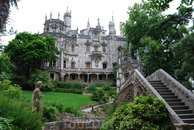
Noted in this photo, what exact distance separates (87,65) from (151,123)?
33.2 meters

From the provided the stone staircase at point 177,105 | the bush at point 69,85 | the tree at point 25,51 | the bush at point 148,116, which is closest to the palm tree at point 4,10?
the bush at point 148,116

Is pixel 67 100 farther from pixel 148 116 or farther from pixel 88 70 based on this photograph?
pixel 88 70

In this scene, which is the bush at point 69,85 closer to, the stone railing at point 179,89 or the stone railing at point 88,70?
the stone railing at point 88,70

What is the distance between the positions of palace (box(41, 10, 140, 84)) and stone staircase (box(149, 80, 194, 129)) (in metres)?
27.2

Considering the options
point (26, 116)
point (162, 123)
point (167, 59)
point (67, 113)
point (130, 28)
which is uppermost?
point (130, 28)

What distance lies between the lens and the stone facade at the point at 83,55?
118ft

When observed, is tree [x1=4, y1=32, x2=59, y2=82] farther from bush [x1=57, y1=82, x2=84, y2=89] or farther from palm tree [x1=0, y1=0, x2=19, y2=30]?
palm tree [x1=0, y1=0, x2=19, y2=30]

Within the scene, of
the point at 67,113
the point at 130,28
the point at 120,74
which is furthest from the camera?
the point at 130,28

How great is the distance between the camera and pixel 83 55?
3953cm

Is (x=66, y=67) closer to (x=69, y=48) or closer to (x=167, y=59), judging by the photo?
(x=69, y=48)

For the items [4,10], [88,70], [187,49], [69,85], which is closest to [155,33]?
[187,49]

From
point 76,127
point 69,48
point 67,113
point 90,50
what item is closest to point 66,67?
point 69,48

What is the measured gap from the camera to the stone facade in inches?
1421

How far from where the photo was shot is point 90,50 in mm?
40250
